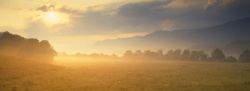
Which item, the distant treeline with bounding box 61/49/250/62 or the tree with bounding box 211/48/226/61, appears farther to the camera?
the tree with bounding box 211/48/226/61

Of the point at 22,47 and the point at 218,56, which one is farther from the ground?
the point at 22,47

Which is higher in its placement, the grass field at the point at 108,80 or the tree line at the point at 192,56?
the tree line at the point at 192,56

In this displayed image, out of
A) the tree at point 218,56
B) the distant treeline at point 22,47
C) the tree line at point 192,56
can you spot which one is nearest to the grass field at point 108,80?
the distant treeline at point 22,47

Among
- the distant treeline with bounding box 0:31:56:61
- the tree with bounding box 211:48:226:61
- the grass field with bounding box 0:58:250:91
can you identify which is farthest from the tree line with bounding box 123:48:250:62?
the distant treeline with bounding box 0:31:56:61

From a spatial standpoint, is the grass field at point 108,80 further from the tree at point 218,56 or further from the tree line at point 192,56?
the tree at point 218,56

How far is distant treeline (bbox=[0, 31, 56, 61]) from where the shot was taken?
65.6 meters

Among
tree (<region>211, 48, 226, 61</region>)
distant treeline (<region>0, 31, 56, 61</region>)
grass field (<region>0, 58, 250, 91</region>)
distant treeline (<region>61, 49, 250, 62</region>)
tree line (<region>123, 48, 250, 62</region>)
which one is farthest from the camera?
tree (<region>211, 48, 226, 61</region>)

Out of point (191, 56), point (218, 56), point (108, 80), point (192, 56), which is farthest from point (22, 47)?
point (218, 56)

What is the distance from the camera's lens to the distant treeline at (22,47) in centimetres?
6562

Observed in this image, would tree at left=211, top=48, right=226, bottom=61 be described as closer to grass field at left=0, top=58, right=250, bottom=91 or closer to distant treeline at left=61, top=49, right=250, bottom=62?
distant treeline at left=61, top=49, right=250, bottom=62

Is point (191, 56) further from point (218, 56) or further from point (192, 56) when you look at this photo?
point (218, 56)

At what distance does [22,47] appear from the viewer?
228 feet

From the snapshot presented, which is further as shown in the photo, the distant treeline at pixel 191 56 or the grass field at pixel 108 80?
the distant treeline at pixel 191 56

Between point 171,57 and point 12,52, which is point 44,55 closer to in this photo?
point 12,52
